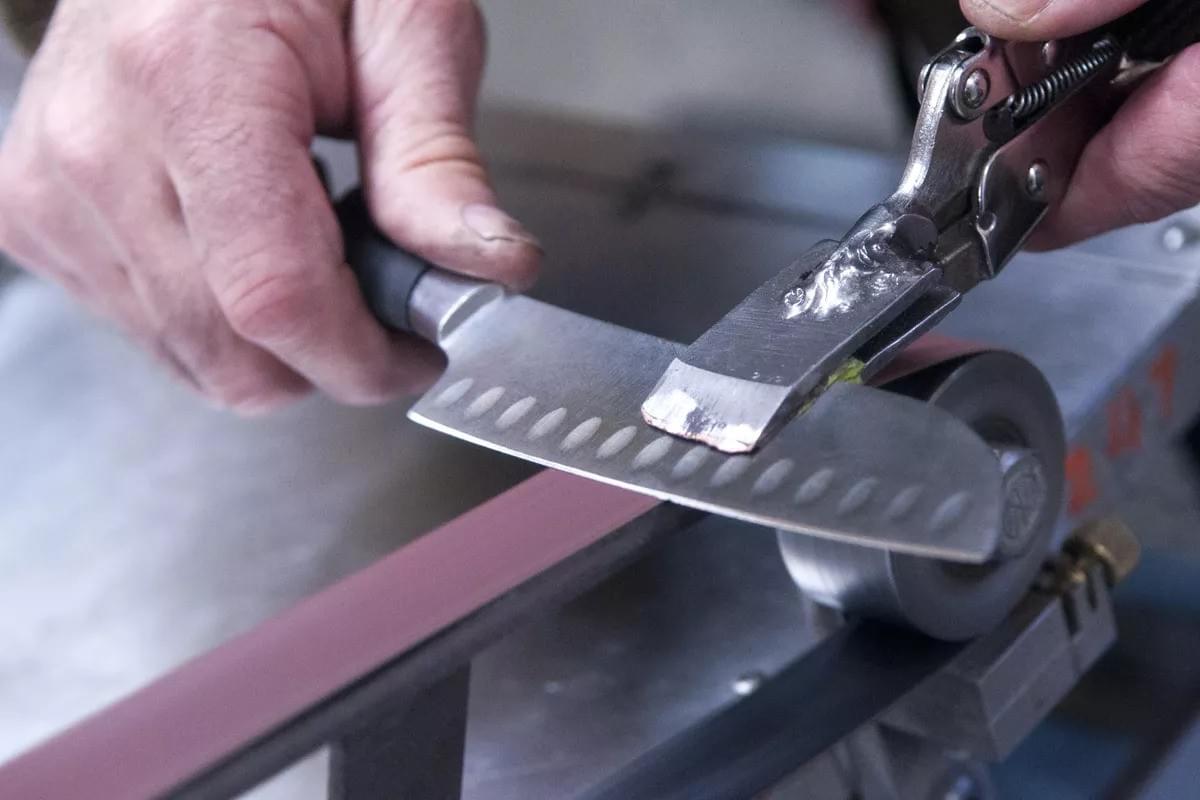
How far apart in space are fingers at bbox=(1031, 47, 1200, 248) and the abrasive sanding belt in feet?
0.41

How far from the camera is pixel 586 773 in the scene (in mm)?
532

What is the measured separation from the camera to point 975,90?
45cm

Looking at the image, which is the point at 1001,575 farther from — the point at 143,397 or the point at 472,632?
the point at 143,397

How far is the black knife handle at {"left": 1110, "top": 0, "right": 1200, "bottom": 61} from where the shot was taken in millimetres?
530

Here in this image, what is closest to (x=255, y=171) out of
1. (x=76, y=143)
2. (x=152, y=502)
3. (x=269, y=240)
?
(x=269, y=240)

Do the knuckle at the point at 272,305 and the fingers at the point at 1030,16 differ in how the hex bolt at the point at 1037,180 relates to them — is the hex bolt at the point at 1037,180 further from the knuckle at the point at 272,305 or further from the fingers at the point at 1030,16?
the knuckle at the point at 272,305

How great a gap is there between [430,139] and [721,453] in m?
0.33

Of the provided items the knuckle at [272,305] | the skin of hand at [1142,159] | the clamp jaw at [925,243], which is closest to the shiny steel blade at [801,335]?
the clamp jaw at [925,243]

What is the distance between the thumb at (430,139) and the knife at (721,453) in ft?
0.24

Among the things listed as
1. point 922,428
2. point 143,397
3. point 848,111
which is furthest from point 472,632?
point 848,111

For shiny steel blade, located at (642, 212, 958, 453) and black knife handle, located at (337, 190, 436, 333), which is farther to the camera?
black knife handle, located at (337, 190, 436, 333)

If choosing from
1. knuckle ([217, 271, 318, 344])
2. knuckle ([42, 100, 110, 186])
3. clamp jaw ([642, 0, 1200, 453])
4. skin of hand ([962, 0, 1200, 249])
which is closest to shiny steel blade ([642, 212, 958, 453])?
clamp jaw ([642, 0, 1200, 453])

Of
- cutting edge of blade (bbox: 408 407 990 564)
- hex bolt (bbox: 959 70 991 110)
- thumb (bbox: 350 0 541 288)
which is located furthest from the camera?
thumb (bbox: 350 0 541 288)

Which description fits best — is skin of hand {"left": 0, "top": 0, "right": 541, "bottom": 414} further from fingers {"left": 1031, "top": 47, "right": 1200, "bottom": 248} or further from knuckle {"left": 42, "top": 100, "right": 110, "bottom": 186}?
fingers {"left": 1031, "top": 47, "right": 1200, "bottom": 248}
